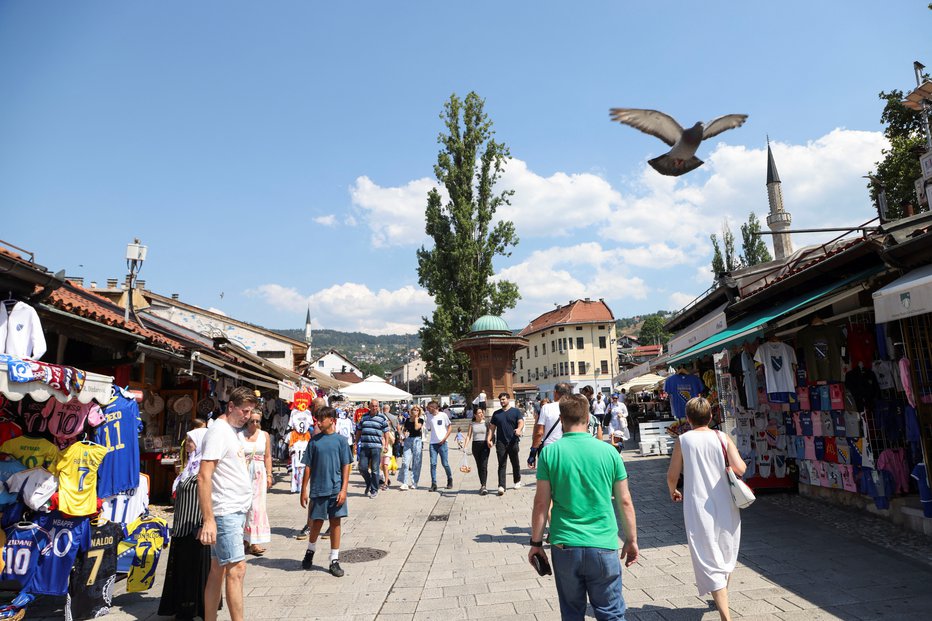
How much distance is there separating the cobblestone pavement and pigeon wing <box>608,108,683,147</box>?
585 cm

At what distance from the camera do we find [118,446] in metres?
6.05

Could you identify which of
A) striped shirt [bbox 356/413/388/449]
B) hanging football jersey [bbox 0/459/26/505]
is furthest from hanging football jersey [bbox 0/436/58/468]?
striped shirt [bbox 356/413/388/449]

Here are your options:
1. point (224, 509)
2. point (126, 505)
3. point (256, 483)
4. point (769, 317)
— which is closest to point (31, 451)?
point (126, 505)

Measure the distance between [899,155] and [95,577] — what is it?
3132cm

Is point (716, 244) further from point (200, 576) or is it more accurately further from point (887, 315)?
point (200, 576)

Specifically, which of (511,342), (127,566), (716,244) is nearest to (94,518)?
(127,566)

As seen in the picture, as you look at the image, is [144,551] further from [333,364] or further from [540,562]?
[333,364]

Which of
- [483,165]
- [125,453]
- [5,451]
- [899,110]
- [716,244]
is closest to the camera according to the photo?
[5,451]

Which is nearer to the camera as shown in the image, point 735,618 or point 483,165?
point 735,618

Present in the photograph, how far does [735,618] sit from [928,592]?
5.86 feet

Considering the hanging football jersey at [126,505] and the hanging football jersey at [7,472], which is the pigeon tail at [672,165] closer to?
the hanging football jersey at [126,505]

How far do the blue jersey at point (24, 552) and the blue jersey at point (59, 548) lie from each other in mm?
37

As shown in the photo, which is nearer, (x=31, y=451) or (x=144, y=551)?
(x=31, y=451)

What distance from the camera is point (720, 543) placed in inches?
176
